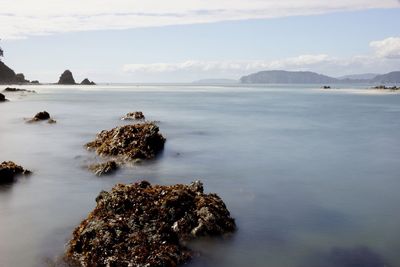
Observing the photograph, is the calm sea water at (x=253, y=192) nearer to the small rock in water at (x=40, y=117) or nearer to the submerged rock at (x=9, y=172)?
the submerged rock at (x=9, y=172)

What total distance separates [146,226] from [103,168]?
849 cm

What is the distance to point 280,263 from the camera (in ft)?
38.1

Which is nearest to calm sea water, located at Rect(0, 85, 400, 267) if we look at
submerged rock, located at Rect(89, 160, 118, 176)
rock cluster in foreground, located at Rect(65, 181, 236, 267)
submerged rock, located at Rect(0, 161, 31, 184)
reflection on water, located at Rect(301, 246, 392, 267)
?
reflection on water, located at Rect(301, 246, 392, 267)

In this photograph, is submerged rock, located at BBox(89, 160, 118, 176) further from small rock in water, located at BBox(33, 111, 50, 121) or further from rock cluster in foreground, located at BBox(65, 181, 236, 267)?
small rock in water, located at BBox(33, 111, 50, 121)

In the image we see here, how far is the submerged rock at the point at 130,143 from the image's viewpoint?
941 inches

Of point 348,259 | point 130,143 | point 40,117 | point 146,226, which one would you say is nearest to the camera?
point 348,259

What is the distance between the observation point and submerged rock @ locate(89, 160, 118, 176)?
66.6 feet

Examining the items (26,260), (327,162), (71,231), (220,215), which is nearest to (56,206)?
(71,231)

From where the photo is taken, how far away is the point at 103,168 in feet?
67.3

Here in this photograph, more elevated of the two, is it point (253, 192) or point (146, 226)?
point (146, 226)

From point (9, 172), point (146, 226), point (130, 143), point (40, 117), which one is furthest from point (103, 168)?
point (40, 117)

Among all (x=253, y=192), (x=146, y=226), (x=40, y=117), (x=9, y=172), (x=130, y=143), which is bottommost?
(x=253, y=192)

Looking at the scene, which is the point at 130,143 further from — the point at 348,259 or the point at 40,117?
the point at 40,117

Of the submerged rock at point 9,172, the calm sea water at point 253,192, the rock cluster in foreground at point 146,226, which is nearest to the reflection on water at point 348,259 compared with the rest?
the calm sea water at point 253,192
